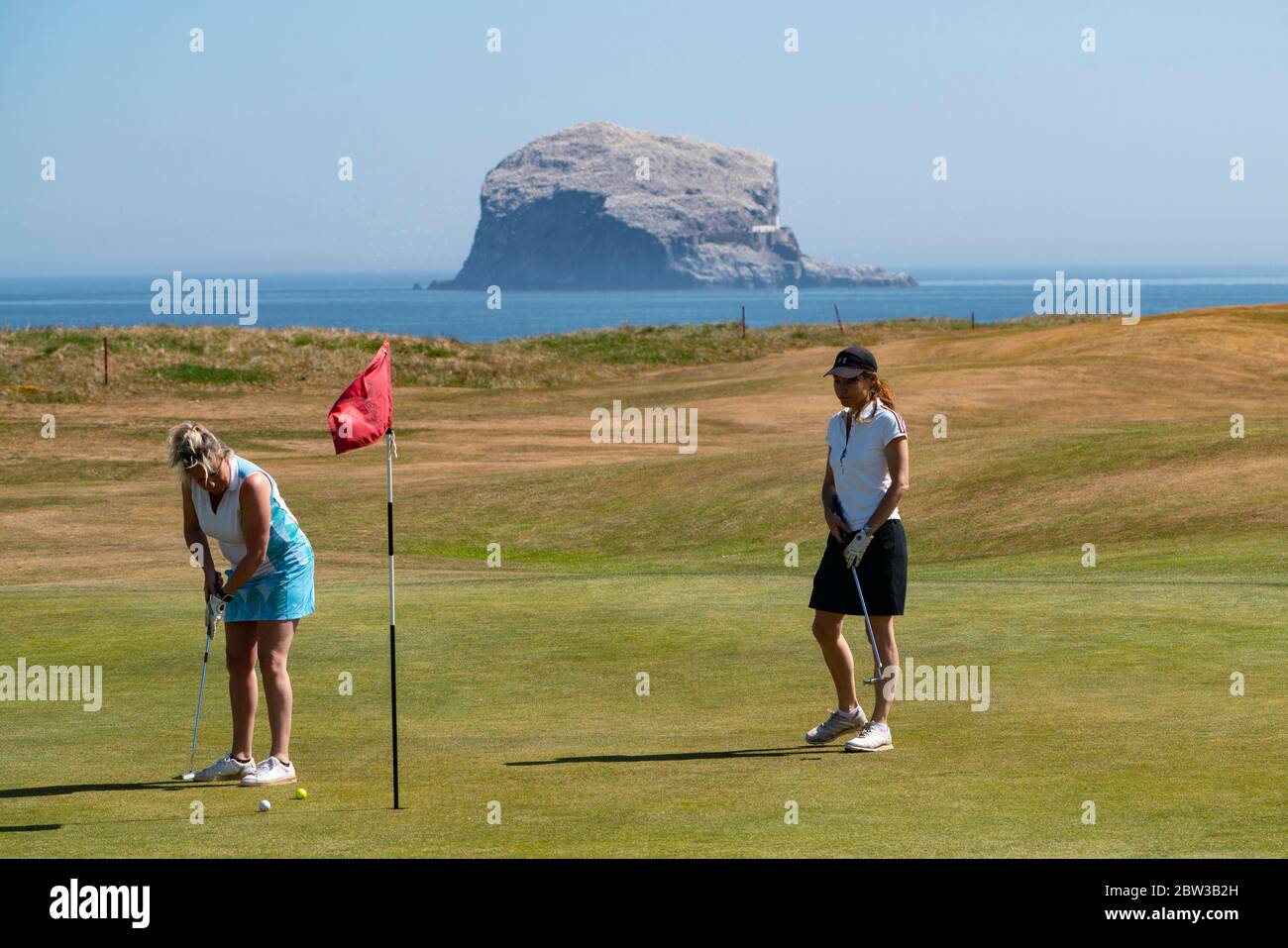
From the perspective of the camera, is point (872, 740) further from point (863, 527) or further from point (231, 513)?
point (231, 513)

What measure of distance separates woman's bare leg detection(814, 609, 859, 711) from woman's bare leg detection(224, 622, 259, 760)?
3508 millimetres

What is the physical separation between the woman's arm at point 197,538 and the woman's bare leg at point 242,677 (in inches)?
11.1

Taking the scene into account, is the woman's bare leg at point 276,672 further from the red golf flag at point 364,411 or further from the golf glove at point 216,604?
the red golf flag at point 364,411

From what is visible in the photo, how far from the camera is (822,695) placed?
500 inches

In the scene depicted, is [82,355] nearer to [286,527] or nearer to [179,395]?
[179,395]

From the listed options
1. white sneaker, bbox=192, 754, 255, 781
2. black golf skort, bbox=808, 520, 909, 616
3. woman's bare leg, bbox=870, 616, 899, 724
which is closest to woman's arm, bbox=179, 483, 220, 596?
white sneaker, bbox=192, 754, 255, 781

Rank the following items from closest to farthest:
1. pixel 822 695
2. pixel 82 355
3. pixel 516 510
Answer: pixel 822 695
pixel 516 510
pixel 82 355

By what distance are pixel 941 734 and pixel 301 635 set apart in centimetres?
753

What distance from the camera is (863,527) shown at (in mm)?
10703

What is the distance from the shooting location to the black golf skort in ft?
35.2

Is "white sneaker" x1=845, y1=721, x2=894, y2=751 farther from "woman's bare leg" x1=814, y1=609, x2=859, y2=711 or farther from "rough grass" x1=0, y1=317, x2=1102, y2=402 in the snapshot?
"rough grass" x1=0, y1=317, x2=1102, y2=402

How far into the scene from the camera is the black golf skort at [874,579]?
1073 centimetres

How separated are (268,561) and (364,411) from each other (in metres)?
1.14
